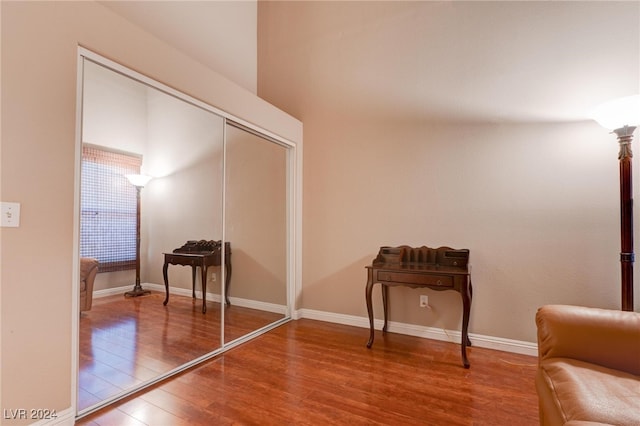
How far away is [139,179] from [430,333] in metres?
2.83

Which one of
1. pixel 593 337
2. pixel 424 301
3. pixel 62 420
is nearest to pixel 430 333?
pixel 424 301

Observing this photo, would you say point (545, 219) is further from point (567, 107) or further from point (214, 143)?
point (214, 143)

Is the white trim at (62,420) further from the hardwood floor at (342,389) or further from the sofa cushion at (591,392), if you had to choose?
the sofa cushion at (591,392)

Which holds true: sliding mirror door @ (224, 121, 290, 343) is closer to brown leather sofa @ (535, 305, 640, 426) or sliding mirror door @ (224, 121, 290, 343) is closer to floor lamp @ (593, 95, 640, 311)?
brown leather sofa @ (535, 305, 640, 426)

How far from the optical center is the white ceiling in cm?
242

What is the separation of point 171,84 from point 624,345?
2.93 meters

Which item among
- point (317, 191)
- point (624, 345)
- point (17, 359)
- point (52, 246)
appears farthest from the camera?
point (317, 191)

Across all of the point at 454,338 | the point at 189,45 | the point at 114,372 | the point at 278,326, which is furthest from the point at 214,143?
the point at 454,338

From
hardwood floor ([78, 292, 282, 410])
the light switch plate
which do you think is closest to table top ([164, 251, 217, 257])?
hardwood floor ([78, 292, 282, 410])

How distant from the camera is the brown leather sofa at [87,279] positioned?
1.76 meters

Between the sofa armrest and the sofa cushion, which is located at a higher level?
the sofa armrest

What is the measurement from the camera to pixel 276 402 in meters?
1.91

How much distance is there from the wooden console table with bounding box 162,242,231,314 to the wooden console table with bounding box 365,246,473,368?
4.18 feet

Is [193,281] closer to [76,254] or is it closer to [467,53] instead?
[76,254]
